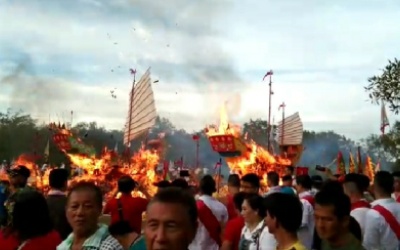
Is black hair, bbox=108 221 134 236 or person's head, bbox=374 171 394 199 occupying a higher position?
person's head, bbox=374 171 394 199

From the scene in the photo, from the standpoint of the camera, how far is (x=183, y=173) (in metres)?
13.1

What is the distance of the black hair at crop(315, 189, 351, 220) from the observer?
363 centimetres

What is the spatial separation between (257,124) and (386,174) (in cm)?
8284

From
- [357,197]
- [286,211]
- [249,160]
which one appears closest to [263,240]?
[286,211]

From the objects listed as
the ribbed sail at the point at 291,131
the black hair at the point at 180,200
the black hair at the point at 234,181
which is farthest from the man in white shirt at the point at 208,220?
the ribbed sail at the point at 291,131

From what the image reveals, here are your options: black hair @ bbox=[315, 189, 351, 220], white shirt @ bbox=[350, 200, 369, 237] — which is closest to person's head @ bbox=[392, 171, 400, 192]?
white shirt @ bbox=[350, 200, 369, 237]

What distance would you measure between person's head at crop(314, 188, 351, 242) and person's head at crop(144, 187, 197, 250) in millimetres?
1447

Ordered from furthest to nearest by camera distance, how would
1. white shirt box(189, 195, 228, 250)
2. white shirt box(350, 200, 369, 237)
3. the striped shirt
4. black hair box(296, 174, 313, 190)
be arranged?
black hair box(296, 174, 313, 190) < white shirt box(189, 195, 228, 250) < white shirt box(350, 200, 369, 237) < the striped shirt

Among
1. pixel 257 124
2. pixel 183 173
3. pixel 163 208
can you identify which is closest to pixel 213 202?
pixel 163 208

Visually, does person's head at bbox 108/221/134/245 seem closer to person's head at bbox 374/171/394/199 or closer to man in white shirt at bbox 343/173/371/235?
man in white shirt at bbox 343/173/371/235

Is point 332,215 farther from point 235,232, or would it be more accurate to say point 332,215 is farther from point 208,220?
point 208,220

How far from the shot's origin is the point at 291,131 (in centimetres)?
3738

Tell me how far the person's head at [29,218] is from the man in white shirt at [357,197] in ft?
8.69

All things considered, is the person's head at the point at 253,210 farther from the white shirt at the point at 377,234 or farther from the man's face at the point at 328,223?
the man's face at the point at 328,223
